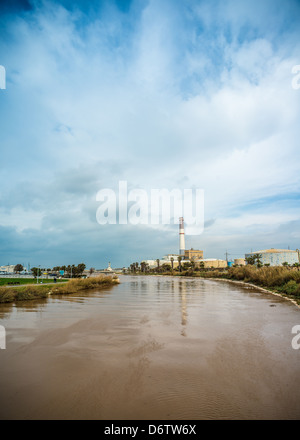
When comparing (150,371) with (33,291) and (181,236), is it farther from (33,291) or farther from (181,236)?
(181,236)

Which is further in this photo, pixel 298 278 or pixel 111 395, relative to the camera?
pixel 298 278

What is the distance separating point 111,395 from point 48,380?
1586 mm

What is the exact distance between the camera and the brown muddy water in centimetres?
394

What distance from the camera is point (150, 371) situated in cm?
545

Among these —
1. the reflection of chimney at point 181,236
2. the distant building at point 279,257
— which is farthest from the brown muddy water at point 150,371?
the reflection of chimney at point 181,236

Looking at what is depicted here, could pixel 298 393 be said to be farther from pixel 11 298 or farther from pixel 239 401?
pixel 11 298

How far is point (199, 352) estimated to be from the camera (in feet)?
22.1

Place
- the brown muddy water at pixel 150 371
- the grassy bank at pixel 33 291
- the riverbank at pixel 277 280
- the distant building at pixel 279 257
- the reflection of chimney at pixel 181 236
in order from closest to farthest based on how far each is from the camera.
→ 1. the brown muddy water at pixel 150 371
2. the grassy bank at pixel 33 291
3. the riverbank at pixel 277 280
4. the distant building at pixel 279 257
5. the reflection of chimney at pixel 181 236

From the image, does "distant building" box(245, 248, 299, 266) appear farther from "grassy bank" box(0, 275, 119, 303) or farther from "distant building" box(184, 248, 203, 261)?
"grassy bank" box(0, 275, 119, 303)

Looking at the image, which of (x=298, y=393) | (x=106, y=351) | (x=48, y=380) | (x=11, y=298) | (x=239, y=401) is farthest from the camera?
(x=11, y=298)

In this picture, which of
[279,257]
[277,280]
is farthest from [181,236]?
[277,280]

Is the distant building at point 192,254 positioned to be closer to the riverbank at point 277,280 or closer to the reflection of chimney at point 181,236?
the reflection of chimney at point 181,236

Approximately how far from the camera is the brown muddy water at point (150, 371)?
3.94 m
